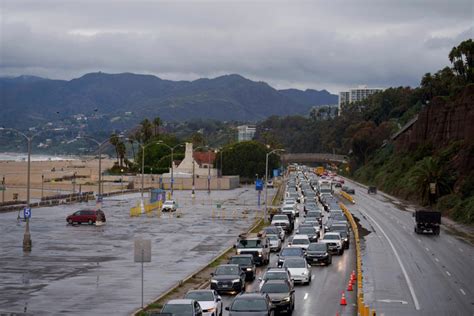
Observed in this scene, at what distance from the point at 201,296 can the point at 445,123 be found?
108 metres

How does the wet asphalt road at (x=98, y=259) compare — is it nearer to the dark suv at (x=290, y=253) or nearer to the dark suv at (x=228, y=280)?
the dark suv at (x=228, y=280)

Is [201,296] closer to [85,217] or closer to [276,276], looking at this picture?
[276,276]

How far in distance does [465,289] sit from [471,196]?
5211cm

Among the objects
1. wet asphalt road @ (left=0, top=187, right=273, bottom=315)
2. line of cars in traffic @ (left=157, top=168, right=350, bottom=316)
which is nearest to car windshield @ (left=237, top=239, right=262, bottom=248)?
line of cars in traffic @ (left=157, top=168, right=350, bottom=316)

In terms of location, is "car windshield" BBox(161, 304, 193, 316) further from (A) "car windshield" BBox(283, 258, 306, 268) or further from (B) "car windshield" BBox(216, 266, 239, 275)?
A: (A) "car windshield" BBox(283, 258, 306, 268)

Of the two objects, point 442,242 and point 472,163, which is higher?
point 472,163

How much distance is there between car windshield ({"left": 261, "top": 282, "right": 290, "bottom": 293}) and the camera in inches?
1150

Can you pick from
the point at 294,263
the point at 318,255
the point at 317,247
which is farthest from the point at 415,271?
the point at 294,263

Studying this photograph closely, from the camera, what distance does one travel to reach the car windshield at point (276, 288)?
2922cm

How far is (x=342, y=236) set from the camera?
53156 mm

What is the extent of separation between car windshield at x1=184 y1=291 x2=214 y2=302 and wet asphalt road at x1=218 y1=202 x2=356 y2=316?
6.46ft

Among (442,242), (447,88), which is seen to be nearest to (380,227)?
(442,242)

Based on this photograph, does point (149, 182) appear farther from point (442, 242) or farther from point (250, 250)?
point (250, 250)

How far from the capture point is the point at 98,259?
149 feet
